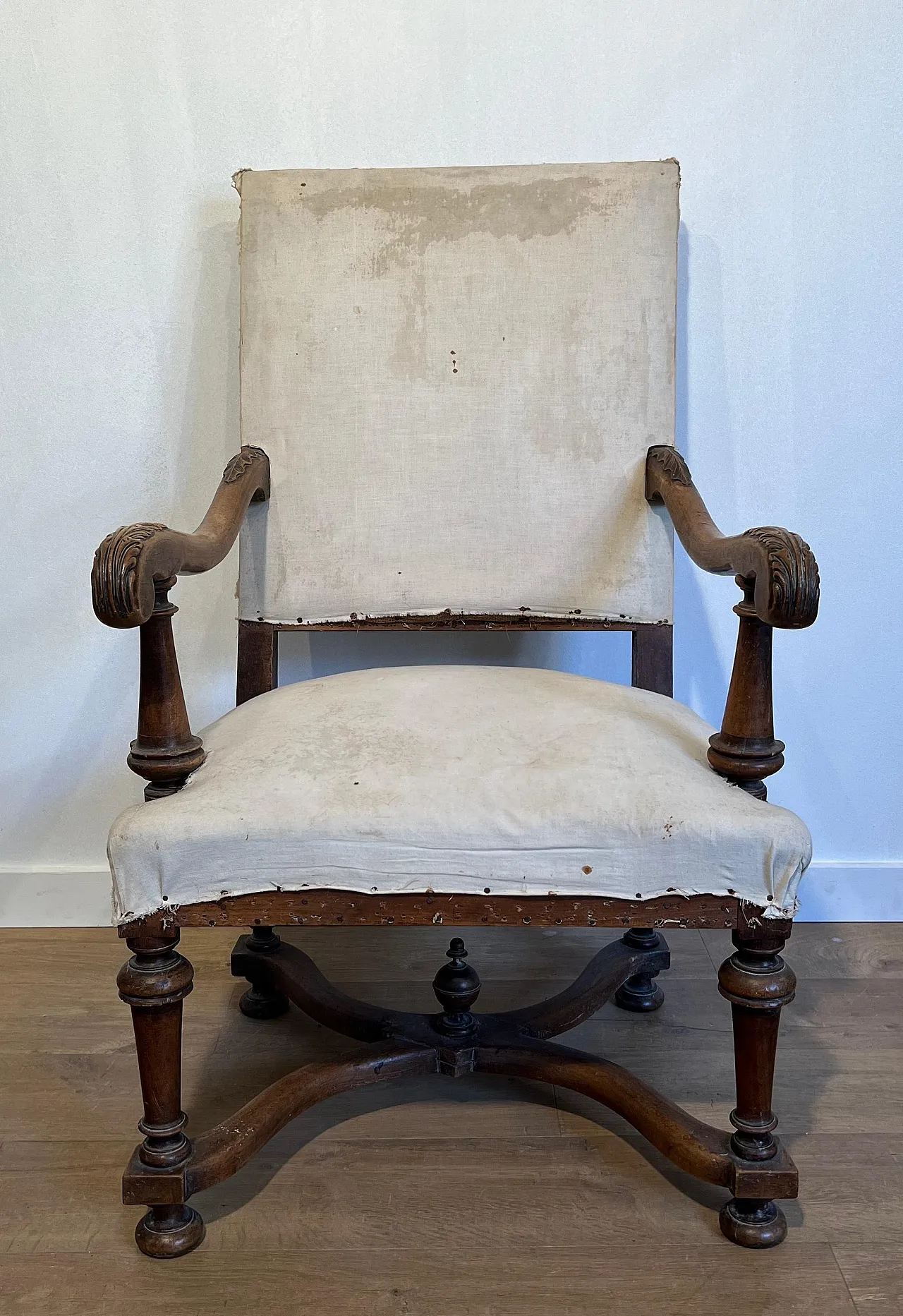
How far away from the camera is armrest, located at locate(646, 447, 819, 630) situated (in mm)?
997

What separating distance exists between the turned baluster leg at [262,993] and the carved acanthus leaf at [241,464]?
1.99ft

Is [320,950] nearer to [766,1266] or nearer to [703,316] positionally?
[766,1266]

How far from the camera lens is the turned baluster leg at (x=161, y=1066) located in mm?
1077

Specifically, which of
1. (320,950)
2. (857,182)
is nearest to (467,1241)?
(320,950)

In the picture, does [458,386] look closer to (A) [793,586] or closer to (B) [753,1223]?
(A) [793,586]

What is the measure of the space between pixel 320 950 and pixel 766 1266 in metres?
0.87

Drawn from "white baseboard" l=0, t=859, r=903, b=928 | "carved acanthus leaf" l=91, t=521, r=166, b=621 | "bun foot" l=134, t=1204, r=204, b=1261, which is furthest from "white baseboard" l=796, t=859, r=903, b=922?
"carved acanthus leaf" l=91, t=521, r=166, b=621

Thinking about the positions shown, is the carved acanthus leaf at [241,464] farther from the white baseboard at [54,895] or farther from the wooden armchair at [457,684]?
the white baseboard at [54,895]

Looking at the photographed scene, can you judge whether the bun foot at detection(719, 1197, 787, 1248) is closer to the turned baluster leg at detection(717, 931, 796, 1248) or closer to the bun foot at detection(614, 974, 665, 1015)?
the turned baluster leg at detection(717, 931, 796, 1248)

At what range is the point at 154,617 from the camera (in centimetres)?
107

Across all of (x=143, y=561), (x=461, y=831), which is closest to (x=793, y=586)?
(x=461, y=831)

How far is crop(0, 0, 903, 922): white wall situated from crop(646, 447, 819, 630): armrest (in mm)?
546

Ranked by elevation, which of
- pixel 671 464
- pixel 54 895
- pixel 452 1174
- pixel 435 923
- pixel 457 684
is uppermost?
pixel 671 464

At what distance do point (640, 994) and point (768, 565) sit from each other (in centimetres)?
81
